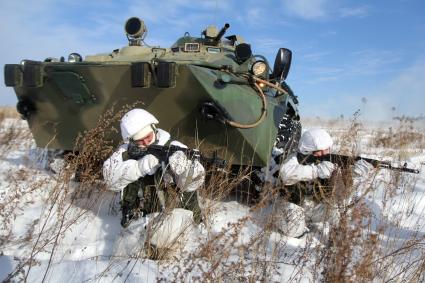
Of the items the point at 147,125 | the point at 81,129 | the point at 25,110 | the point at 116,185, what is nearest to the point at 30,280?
the point at 116,185

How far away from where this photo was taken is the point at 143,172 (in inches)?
128

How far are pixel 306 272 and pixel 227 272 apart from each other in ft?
1.69

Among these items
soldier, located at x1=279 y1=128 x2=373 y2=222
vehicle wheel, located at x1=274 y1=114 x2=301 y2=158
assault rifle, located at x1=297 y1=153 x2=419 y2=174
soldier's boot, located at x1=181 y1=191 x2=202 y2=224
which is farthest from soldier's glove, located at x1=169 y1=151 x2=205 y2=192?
vehicle wheel, located at x1=274 y1=114 x2=301 y2=158

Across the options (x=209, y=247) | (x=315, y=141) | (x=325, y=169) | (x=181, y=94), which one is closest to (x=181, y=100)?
(x=181, y=94)

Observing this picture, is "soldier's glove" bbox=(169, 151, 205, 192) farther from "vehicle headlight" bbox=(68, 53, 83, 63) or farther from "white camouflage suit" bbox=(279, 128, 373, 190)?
"vehicle headlight" bbox=(68, 53, 83, 63)

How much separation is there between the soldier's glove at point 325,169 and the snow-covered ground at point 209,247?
43cm

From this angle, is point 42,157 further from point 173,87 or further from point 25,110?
point 173,87

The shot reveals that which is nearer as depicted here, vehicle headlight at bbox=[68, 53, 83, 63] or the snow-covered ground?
the snow-covered ground

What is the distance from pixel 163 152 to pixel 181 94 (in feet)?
2.51

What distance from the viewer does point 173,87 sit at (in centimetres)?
366

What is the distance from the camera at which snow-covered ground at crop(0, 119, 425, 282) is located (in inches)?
78.6

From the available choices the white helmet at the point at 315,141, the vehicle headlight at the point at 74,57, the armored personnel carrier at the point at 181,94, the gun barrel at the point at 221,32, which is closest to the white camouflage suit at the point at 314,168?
the white helmet at the point at 315,141

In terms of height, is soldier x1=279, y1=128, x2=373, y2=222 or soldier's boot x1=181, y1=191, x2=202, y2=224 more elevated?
soldier x1=279, y1=128, x2=373, y2=222

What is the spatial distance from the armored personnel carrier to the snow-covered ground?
0.65 m
